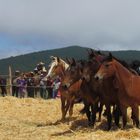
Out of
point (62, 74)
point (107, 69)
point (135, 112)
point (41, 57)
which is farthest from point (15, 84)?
point (41, 57)

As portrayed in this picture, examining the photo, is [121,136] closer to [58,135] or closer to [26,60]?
[58,135]

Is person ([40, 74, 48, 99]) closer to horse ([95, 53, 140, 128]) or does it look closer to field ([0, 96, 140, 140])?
field ([0, 96, 140, 140])

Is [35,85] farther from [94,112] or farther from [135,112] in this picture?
[135,112]

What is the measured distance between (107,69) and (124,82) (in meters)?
0.54

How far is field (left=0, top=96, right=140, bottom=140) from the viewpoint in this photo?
11531 millimetres

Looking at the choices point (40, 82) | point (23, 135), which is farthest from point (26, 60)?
point (23, 135)

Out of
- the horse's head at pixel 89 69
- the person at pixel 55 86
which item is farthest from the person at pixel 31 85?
the horse's head at pixel 89 69

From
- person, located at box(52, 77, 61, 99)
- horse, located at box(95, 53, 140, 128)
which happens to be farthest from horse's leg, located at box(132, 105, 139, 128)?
person, located at box(52, 77, 61, 99)

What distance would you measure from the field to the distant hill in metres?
22.7

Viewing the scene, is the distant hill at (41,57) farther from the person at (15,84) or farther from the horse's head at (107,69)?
the horse's head at (107,69)

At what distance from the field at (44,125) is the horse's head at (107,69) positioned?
53.0 inches

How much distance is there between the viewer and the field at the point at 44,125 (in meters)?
11.5

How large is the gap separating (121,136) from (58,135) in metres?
1.90

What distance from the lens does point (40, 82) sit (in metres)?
21.4
